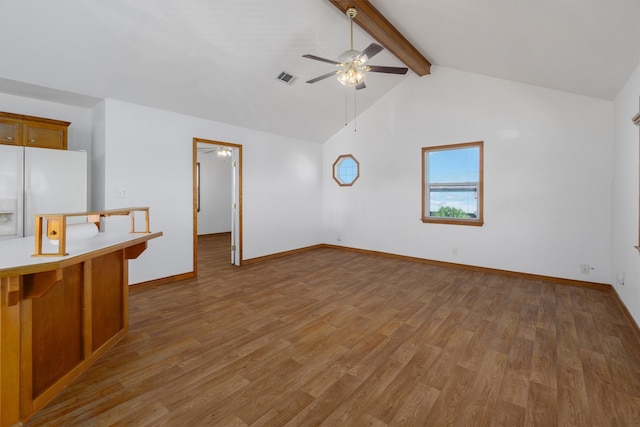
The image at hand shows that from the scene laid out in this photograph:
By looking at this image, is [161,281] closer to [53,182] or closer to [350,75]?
[53,182]

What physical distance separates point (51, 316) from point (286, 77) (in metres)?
3.91

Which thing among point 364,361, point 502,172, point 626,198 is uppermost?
point 502,172

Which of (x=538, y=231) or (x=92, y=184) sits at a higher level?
(x=92, y=184)

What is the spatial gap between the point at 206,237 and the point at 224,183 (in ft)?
6.56

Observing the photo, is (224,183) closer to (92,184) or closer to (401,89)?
(92,184)

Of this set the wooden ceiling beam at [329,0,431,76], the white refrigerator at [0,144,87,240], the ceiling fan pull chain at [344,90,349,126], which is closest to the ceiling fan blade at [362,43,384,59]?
the wooden ceiling beam at [329,0,431,76]

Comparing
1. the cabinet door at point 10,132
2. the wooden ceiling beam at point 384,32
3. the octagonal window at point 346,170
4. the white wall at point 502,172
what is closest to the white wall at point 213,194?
the octagonal window at point 346,170

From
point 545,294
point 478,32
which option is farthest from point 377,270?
point 478,32

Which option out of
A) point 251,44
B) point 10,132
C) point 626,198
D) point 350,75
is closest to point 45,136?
point 10,132

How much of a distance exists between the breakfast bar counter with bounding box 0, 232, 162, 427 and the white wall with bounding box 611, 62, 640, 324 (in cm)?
458

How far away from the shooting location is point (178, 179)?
435 centimetres

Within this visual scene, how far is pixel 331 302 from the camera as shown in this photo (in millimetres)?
3424

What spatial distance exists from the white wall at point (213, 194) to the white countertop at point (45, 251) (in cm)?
705

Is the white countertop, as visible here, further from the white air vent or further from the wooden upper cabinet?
the white air vent
